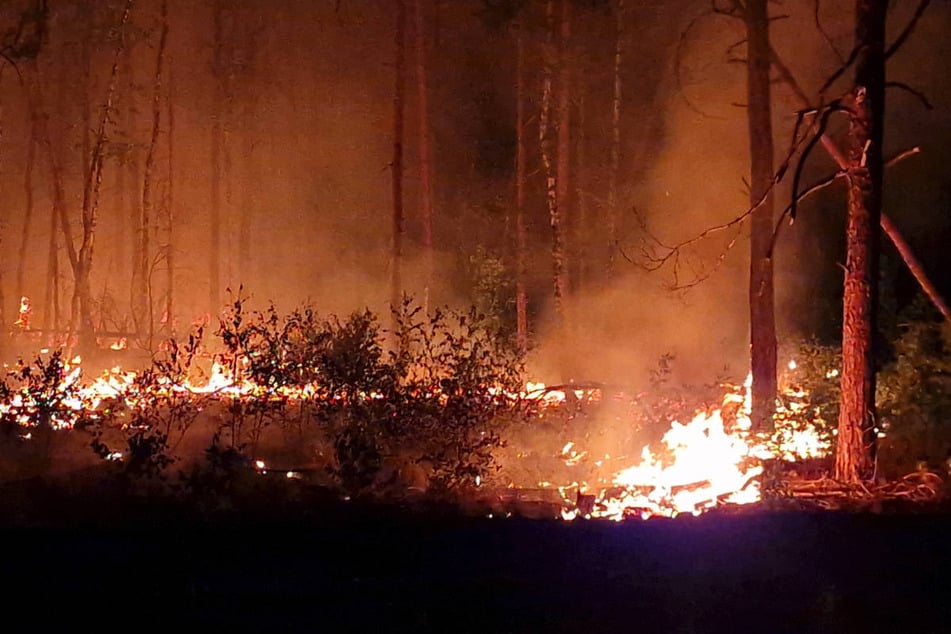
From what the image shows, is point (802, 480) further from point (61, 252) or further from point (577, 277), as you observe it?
point (61, 252)

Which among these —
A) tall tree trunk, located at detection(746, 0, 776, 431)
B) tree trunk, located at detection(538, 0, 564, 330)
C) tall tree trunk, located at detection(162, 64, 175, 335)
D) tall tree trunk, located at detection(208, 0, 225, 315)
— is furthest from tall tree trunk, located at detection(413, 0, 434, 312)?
tall tree trunk, located at detection(746, 0, 776, 431)

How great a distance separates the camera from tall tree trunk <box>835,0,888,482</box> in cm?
781

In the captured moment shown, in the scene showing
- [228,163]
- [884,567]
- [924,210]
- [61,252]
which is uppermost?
[228,163]

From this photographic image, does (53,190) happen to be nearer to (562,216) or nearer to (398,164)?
(398,164)

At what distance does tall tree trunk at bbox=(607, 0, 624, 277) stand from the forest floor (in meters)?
13.7

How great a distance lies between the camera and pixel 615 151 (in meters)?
20.5

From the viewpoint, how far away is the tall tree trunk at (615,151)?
19812mm

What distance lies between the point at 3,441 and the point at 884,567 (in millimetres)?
7389

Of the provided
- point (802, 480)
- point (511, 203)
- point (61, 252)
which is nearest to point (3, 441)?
point (802, 480)

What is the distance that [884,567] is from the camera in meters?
5.80

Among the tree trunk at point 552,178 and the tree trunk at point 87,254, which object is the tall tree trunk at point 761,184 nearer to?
the tree trunk at point 552,178

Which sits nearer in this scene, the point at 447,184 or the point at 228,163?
the point at 447,184

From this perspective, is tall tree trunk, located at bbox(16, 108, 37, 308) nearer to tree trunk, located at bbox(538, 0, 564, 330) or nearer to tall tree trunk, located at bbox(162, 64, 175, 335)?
tall tree trunk, located at bbox(162, 64, 175, 335)

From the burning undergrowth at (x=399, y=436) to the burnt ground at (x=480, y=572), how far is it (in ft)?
1.99
